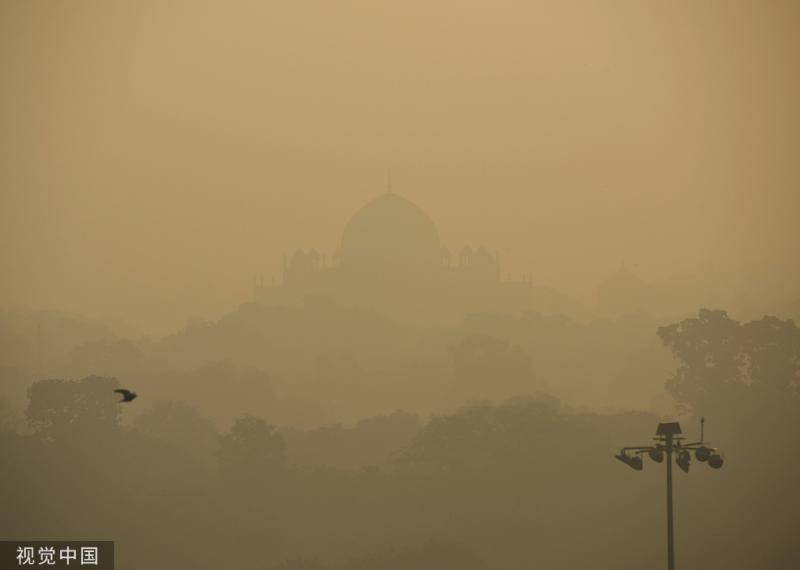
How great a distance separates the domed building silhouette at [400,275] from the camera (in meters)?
117

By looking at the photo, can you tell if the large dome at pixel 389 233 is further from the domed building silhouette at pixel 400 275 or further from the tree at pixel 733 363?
the tree at pixel 733 363

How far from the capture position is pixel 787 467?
231 feet

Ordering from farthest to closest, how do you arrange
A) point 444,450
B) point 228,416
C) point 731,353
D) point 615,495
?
point 228,416
point 731,353
point 444,450
point 615,495

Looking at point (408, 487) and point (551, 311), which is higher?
point (551, 311)

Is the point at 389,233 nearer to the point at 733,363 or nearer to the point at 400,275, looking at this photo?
the point at 400,275

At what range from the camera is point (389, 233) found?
5017 inches

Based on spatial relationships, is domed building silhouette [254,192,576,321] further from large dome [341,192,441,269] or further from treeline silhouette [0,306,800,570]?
treeline silhouette [0,306,800,570]

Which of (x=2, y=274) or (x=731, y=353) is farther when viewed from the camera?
(x=2, y=274)

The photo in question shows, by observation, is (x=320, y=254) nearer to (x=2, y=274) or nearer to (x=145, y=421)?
(x=2, y=274)

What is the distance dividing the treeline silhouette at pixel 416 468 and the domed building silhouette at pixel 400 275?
20170 millimetres

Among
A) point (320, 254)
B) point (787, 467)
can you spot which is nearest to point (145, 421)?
point (787, 467)

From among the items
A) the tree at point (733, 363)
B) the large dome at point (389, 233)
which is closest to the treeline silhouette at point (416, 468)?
the tree at point (733, 363)

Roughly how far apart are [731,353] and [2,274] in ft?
203

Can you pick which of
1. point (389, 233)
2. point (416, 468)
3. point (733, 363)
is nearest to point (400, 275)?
point (389, 233)
